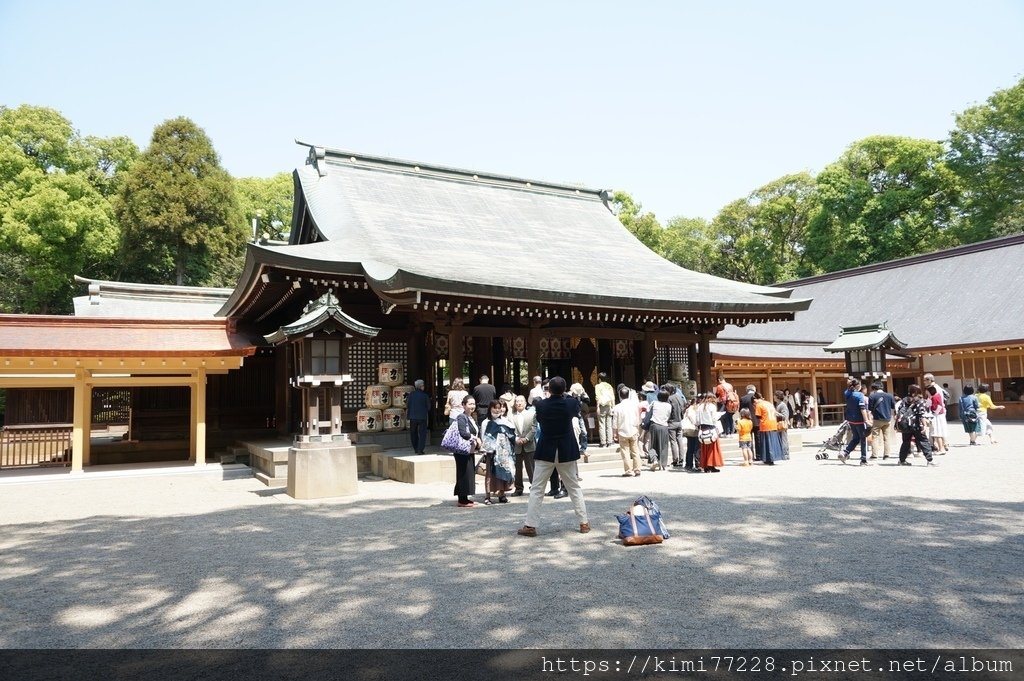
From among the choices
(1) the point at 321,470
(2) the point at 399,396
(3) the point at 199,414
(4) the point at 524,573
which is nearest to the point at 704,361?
(2) the point at 399,396

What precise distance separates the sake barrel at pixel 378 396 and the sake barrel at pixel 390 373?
0.51ft

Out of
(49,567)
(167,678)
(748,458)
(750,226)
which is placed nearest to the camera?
(167,678)

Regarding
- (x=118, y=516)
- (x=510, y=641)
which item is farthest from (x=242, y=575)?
(x=118, y=516)

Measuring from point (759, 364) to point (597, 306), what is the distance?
491 inches

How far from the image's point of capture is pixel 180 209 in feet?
107

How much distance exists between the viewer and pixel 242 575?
17.6 feet

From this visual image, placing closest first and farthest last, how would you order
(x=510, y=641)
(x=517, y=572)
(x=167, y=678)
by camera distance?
(x=167, y=678)
(x=510, y=641)
(x=517, y=572)

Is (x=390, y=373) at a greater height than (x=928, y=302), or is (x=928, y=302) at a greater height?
(x=928, y=302)

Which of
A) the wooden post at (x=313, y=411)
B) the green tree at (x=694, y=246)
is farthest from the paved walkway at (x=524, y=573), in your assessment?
the green tree at (x=694, y=246)

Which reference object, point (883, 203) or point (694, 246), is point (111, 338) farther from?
point (694, 246)

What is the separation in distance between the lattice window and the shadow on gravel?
5590 millimetres

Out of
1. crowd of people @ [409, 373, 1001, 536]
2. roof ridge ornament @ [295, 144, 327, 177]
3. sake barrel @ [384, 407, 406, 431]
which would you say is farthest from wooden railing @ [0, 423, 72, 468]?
crowd of people @ [409, 373, 1001, 536]

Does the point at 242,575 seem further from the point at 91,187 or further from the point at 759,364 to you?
the point at 91,187

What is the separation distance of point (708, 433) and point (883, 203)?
34.9 m
